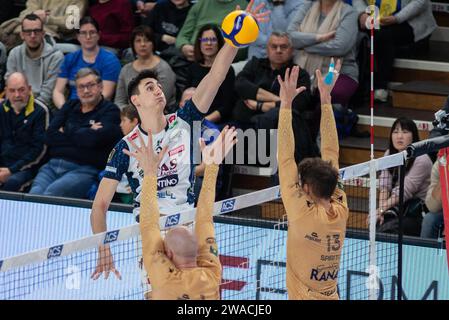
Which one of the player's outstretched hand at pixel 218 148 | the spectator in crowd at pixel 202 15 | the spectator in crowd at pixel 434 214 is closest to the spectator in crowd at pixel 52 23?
the spectator in crowd at pixel 202 15

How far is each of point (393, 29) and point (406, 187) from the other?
267 centimetres

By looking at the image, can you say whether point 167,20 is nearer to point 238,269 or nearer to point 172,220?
point 238,269

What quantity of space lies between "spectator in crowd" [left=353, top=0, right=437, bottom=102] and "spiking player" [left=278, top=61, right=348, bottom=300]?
5.32 m

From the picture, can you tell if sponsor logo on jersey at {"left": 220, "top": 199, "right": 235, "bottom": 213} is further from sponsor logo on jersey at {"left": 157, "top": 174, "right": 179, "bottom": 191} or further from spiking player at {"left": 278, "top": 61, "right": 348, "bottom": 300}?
spiking player at {"left": 278, "top": 61, "right": 348, "bottom": 300}

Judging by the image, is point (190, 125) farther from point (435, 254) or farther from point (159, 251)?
point (435, 254)

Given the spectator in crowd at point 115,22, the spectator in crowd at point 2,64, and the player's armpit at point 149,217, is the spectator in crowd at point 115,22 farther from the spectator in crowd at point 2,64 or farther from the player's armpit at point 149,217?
the player's armpit at point 149,217

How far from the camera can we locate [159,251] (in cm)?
747

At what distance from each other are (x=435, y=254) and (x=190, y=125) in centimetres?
291

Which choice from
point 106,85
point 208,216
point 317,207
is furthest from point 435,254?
point 106,85

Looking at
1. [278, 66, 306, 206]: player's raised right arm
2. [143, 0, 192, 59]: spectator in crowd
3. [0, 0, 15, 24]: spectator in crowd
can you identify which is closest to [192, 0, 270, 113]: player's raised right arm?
[278, 66, 306, 206]: player's raised right arm

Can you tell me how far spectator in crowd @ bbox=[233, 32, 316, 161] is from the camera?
41.4ft

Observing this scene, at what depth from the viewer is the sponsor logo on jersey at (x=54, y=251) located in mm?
8219
